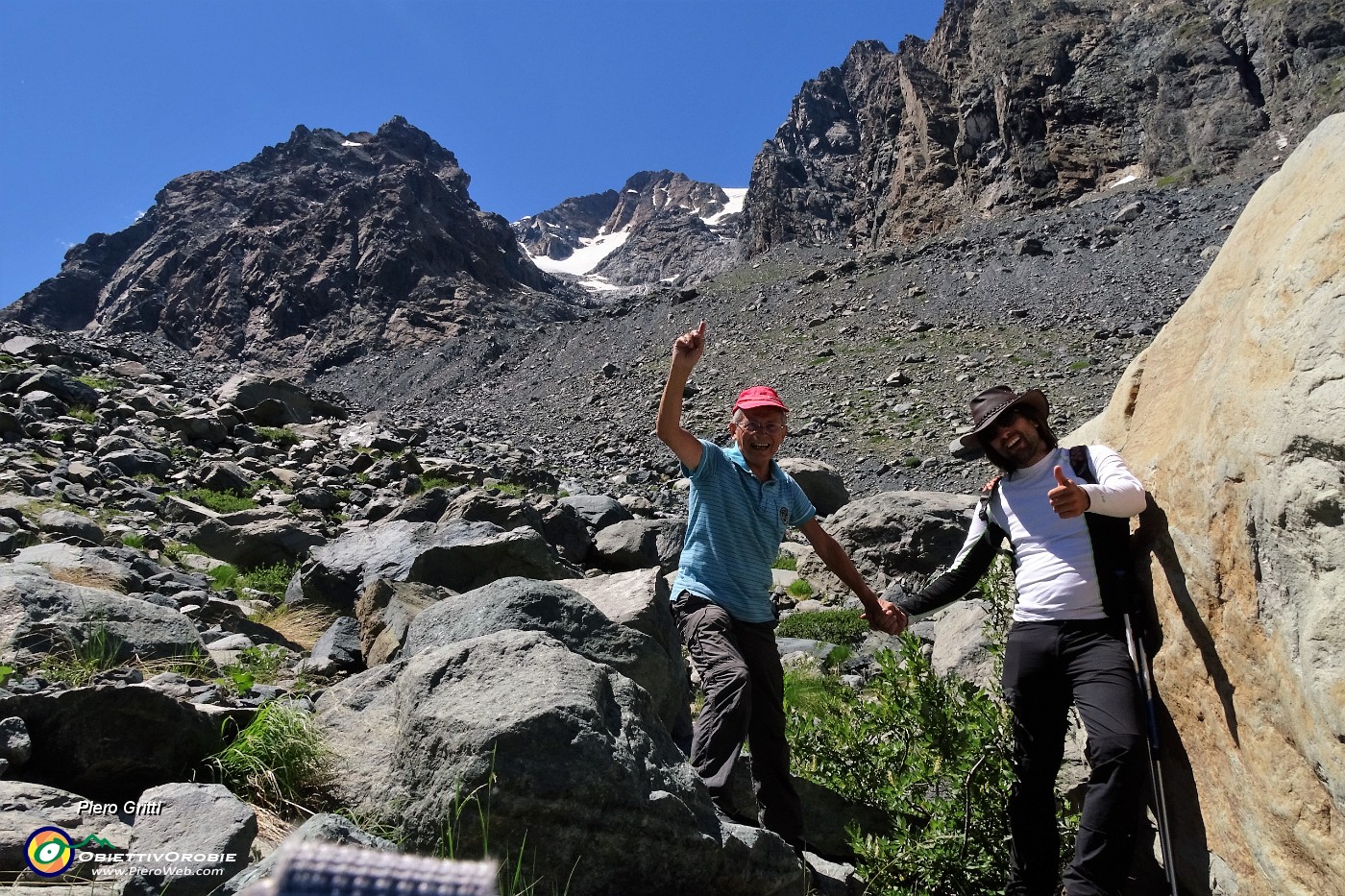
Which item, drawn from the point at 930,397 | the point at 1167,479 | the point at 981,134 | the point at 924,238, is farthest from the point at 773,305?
the point at 1167,479

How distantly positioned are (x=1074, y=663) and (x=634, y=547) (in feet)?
29.3

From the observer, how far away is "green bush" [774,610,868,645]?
11133 millimetres

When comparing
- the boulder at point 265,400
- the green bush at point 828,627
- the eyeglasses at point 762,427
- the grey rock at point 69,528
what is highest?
the boulder at point 265,400

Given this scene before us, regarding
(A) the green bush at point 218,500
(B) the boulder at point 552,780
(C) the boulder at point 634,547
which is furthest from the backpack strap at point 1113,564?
(A) the green bush at point 218,500

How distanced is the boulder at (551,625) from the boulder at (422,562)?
3173 mm

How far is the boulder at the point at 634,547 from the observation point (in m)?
12.2

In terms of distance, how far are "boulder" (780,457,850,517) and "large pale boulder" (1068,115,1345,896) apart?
1566 cm

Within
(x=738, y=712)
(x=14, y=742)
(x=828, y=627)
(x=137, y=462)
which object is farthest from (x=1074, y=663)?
(x=137, y=462)

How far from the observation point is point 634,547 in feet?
40.3

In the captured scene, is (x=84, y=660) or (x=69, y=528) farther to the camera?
(x=69, y=528)

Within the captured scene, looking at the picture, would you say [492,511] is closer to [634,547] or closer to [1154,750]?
[634,547]

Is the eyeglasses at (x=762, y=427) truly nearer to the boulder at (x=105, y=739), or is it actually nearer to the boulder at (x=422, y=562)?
the boulder at (x=105, y=739)

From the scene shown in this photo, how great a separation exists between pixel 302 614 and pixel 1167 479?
24.8ft

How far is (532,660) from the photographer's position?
3.49 meters
